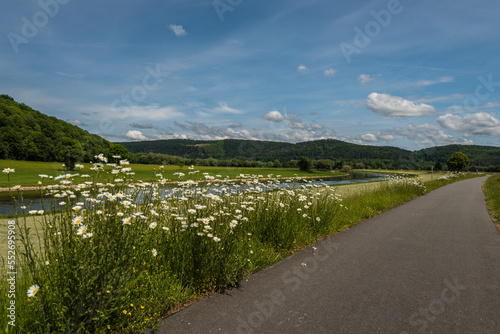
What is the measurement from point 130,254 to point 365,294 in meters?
3.53

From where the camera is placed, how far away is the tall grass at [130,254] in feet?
9.22

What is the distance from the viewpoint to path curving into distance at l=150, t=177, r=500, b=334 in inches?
136

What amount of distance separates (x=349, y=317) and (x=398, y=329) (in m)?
0.57

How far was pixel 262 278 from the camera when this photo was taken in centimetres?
484

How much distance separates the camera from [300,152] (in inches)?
5300

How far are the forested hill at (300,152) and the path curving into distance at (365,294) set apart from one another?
3716 inches

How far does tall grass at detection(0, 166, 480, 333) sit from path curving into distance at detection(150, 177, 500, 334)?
1.18 ft

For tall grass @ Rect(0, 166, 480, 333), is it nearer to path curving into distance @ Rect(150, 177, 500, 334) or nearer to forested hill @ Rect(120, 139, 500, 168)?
path curving into distance @ Rect(150, 177, 500, 334)

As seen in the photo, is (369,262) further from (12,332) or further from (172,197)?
(12,332)

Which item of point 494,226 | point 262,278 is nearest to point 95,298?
point 262,278

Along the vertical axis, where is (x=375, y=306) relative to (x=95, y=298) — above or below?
below

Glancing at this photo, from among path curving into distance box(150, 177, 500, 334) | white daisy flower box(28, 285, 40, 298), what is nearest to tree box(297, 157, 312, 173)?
path curving into distance box(150, 177, 500, 334)

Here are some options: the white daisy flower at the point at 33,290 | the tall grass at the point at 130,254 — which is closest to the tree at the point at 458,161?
the tall grass at the point at 130,254

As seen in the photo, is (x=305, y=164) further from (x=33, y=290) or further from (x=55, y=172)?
(x=33, y=290)
